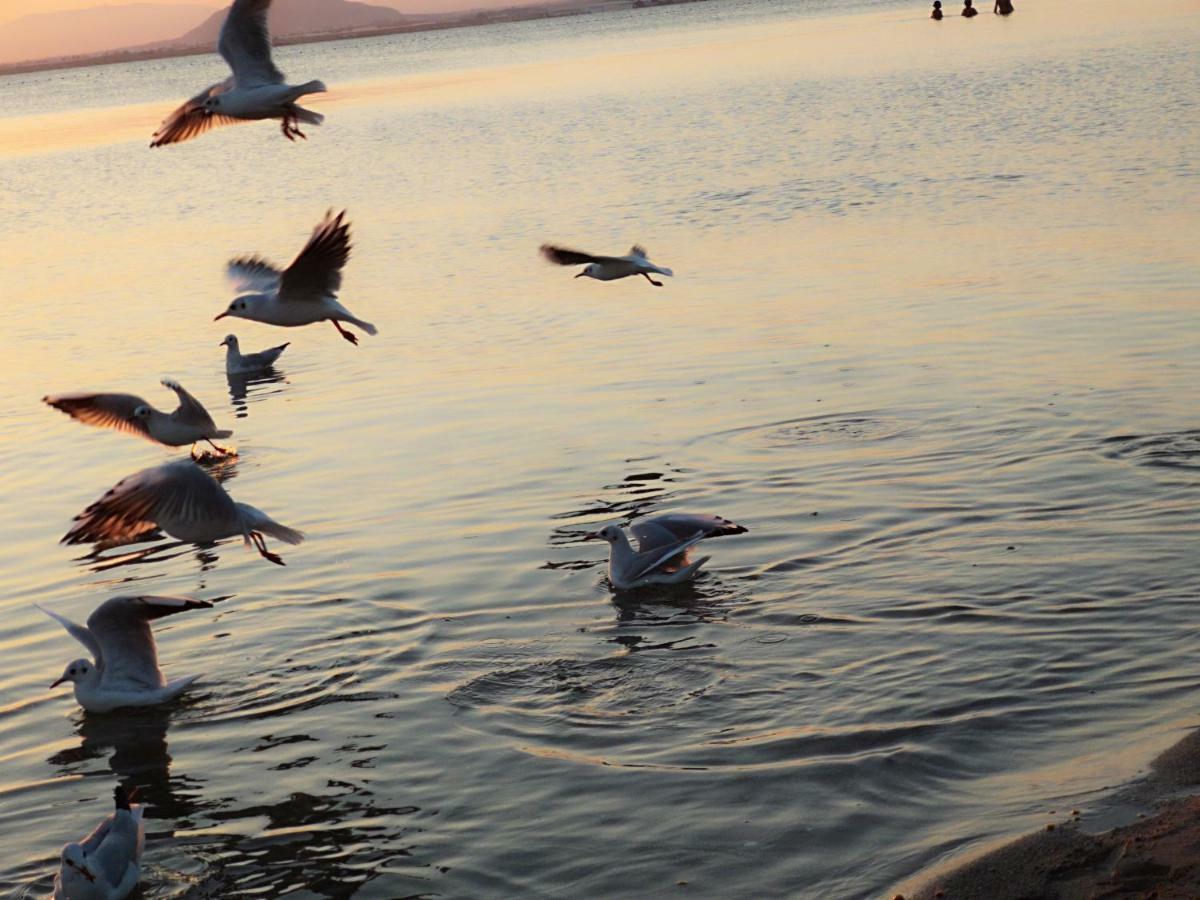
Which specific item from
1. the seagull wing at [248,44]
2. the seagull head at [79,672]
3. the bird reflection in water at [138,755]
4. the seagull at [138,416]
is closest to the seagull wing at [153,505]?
the seagull head at [79,672]

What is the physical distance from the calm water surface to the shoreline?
335 mm

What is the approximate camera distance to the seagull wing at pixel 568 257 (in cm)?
1545

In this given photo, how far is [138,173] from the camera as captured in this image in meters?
53.1

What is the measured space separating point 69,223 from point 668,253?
64.8 feet

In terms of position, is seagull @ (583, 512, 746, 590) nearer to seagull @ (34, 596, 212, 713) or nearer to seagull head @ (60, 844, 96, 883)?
seagull @ (34, 596, 212, 713)

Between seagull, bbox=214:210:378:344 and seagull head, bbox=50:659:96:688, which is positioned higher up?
seagull, bbox=214:210:378:344

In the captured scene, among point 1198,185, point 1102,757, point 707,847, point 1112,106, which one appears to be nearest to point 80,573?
point 707,847

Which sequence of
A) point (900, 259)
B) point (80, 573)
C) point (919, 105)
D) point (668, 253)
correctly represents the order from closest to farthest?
point (80, 573) < point (900, 259) < point (668, 253) < point (919, 105)

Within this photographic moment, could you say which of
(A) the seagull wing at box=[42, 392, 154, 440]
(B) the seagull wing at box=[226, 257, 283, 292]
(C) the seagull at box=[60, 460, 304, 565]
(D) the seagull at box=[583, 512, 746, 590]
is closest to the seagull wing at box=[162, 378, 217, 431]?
(A) the seagull wing at box=[42, 392, 154, 440]

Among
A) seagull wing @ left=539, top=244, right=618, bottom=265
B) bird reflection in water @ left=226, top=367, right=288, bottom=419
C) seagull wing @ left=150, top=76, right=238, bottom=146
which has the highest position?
seagull wing @ left=150, top=76, right=238, bottom=146

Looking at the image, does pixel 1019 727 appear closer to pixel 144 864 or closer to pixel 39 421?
pixel 144 864

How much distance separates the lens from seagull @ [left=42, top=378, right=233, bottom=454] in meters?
12.6

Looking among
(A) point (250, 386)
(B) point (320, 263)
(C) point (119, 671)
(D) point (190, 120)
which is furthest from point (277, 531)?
(A) point (250, 386)

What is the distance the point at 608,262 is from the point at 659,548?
5.34 m
